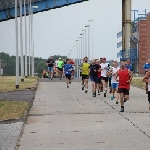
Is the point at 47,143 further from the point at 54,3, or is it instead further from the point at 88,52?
the point at 88,52

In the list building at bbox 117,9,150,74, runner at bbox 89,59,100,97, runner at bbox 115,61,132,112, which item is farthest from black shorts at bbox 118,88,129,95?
building at bbox 117,9,150,74

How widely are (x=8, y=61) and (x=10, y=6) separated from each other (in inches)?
1737

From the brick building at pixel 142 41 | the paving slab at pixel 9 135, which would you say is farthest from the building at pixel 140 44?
the paving slab at pixel 9 135

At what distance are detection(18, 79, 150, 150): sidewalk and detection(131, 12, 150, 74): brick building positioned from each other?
5264cm

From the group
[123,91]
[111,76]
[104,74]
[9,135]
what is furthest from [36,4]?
[9,135]

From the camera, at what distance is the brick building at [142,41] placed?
7950 cm

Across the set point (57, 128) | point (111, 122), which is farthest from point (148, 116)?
point (57, 128)

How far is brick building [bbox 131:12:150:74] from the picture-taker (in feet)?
261

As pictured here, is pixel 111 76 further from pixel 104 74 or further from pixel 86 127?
pixel 86 127

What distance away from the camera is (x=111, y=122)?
1880 centimetres

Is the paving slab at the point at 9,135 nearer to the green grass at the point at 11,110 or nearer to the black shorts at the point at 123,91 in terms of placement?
the green grass at the point at 11,110

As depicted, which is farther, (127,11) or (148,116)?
(127,11)

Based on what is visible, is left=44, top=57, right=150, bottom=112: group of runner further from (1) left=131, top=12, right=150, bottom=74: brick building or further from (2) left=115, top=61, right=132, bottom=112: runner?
(1) left=131, top=12, right=150, bottom=74: brick building

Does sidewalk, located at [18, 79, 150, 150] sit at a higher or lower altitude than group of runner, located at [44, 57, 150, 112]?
lower
